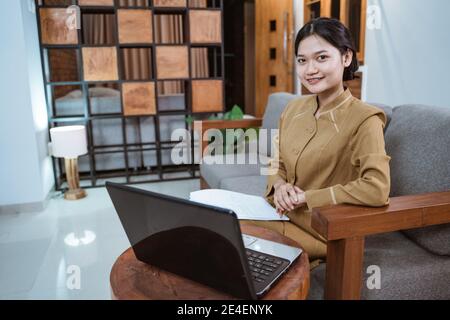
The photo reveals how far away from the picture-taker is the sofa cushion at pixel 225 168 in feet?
7.21

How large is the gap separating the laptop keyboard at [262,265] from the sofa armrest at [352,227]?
14 centimetres

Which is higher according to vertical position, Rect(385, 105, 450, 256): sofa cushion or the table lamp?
Rect(385, 105, 450, 256): sofa cushion

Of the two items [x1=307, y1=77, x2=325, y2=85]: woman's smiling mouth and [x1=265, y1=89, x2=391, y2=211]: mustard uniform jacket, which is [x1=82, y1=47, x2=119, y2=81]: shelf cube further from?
[x1=307, y1=77, x2=325, y2=85]: woman's smiling mouth

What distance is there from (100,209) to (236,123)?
1.18 m

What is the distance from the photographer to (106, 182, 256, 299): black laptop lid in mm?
696

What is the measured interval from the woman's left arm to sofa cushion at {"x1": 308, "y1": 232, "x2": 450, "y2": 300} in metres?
0.21

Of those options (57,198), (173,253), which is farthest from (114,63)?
(173,253)

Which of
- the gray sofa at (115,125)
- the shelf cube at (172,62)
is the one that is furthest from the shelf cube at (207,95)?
the gray sofa at (115,125)

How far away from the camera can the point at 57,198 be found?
3094mm

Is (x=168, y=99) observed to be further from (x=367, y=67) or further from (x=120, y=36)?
(x=367, y=67)

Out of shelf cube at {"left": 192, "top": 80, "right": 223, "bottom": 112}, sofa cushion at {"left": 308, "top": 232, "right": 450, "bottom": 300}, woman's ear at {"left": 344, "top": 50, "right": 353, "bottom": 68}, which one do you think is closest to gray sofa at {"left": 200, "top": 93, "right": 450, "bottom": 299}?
sofa cushion at {"left": 308, "top": 232, "right": 450, "bottom": 300}
